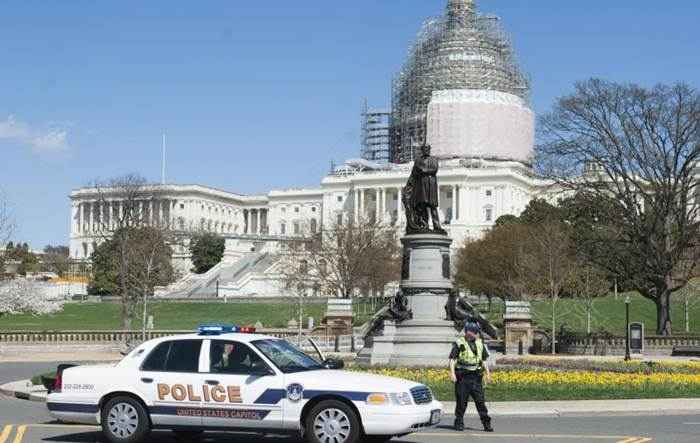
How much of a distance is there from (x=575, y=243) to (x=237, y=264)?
76.8 m

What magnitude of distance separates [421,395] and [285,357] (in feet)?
6.74

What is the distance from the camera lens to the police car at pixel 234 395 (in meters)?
15.1

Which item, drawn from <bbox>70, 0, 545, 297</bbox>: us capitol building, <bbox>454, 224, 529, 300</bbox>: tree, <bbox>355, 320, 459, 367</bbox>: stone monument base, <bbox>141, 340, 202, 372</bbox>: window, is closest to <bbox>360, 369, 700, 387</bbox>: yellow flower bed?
<bbox>355, 320, 459, 367</bbox>: stone monument base

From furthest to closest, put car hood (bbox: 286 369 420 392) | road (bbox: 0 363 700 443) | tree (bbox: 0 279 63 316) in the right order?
tree (bbox: 0 279 63 316)
road (bbox: 0 363 700 443)
car hood (bbox: 286 369 420 392)

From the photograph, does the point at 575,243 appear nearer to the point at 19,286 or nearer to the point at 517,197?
the point at 19,286

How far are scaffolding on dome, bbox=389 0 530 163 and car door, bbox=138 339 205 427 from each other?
129 meters

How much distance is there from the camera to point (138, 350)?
1650 centimetres

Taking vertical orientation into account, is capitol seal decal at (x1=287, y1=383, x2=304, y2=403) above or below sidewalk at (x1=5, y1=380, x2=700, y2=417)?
→ above

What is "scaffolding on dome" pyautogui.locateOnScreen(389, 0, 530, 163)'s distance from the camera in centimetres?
14575

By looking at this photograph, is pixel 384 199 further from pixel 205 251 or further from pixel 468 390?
pixel 468 390

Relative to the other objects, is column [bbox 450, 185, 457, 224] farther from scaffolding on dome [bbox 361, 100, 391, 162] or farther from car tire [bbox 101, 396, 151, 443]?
car tire [bbox 101, 396, 151, 443]

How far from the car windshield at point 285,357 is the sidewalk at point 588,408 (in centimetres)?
501

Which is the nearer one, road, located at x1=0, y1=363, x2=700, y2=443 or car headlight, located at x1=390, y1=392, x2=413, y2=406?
car headlight, located at x1=390, y1=392, x2=413, y2=406

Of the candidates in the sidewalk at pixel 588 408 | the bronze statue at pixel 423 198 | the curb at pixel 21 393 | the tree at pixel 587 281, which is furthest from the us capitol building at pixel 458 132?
the sidewalk at pixel 588 408
